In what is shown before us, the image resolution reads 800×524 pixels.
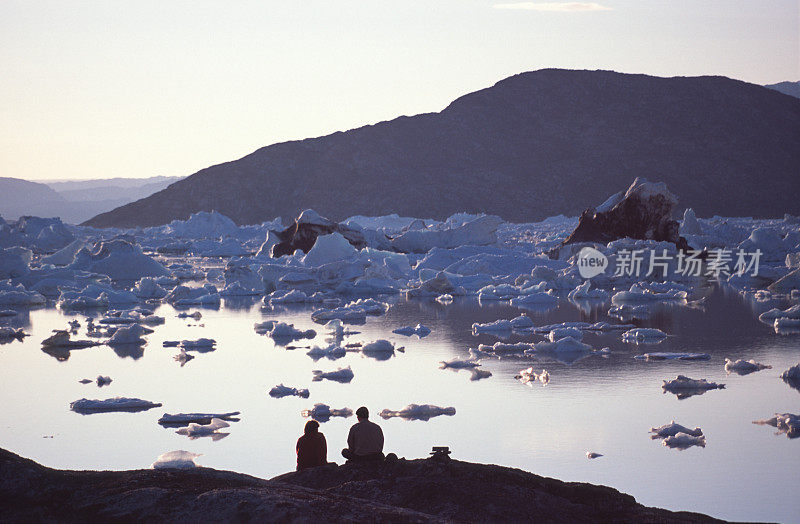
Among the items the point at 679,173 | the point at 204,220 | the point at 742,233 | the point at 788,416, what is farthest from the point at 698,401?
the point at 679,173

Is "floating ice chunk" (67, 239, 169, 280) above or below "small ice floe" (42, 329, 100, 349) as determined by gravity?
above

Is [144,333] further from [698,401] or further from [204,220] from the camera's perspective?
[204,220]

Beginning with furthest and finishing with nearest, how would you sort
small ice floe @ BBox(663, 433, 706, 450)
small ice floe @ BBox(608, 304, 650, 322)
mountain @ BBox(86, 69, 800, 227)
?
mountain @ BBox(86, 69, 800, 227) → small ice floe @ BBox(608, 304, 650, 322) → small ice floe @ BBox(663, 433, 706, 450)

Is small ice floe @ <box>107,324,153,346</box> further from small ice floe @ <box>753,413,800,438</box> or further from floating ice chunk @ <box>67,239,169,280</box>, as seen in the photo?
floating ice chunk @ <box>67,239,169,280</box>

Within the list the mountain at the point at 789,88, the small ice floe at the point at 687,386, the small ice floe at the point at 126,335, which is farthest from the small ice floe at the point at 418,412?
the mountain at the point at 789,88

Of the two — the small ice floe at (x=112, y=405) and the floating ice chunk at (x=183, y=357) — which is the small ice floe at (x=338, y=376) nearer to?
the small ice floe at (x=112, y=405)

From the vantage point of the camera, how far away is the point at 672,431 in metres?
8.36

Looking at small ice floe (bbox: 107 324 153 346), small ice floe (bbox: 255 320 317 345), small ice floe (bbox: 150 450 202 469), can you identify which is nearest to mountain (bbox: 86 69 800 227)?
small ice floe (bbox: 255 320 317 345)

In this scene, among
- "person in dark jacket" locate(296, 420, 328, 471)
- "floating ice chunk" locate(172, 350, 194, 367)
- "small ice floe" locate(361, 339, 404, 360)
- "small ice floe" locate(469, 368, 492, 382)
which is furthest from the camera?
"small ice floe" locate(361, 339, 404, 360)

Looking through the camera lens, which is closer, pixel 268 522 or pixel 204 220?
pixel 268 522

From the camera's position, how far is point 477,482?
5.39 metres

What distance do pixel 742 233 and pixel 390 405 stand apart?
26.5m

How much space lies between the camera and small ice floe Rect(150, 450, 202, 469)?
7379mm

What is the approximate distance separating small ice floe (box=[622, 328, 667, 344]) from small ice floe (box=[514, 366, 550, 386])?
274 cm
